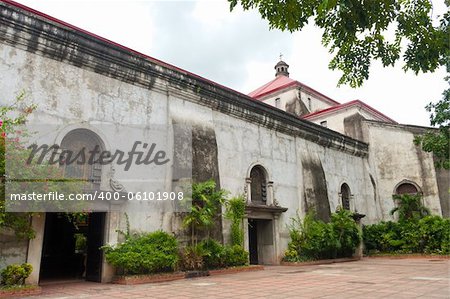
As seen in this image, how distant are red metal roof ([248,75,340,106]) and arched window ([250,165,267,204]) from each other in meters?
11.6

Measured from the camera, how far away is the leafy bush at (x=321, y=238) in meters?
13.0

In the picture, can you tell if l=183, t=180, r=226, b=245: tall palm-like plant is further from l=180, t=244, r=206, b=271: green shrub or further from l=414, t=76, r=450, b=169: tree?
l=414, t=76, r=450, b=169: tree

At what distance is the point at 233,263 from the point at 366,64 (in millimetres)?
7263

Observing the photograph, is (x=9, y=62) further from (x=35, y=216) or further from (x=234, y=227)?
(x=234, y=227)

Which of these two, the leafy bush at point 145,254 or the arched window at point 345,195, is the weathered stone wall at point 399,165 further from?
the leafy bush at point 145,254

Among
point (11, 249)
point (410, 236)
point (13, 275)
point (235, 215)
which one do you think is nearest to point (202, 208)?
point (235, 215)

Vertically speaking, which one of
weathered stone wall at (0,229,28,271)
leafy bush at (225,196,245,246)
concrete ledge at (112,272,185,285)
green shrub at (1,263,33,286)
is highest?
leafy bush at (225,196,245,246)

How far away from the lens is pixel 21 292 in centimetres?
641

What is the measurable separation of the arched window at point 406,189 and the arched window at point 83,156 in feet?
Answer: 49.7

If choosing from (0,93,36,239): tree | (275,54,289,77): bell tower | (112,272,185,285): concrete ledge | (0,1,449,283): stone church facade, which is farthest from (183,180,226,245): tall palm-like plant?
(275,54,289,77): bell tower

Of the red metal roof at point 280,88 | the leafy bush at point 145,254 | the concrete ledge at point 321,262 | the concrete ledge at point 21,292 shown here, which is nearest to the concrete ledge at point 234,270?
the leafy bush at point 145,254

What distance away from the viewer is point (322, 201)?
49.3 ft

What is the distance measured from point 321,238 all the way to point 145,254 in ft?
23.3

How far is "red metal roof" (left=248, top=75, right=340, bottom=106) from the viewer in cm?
2347
